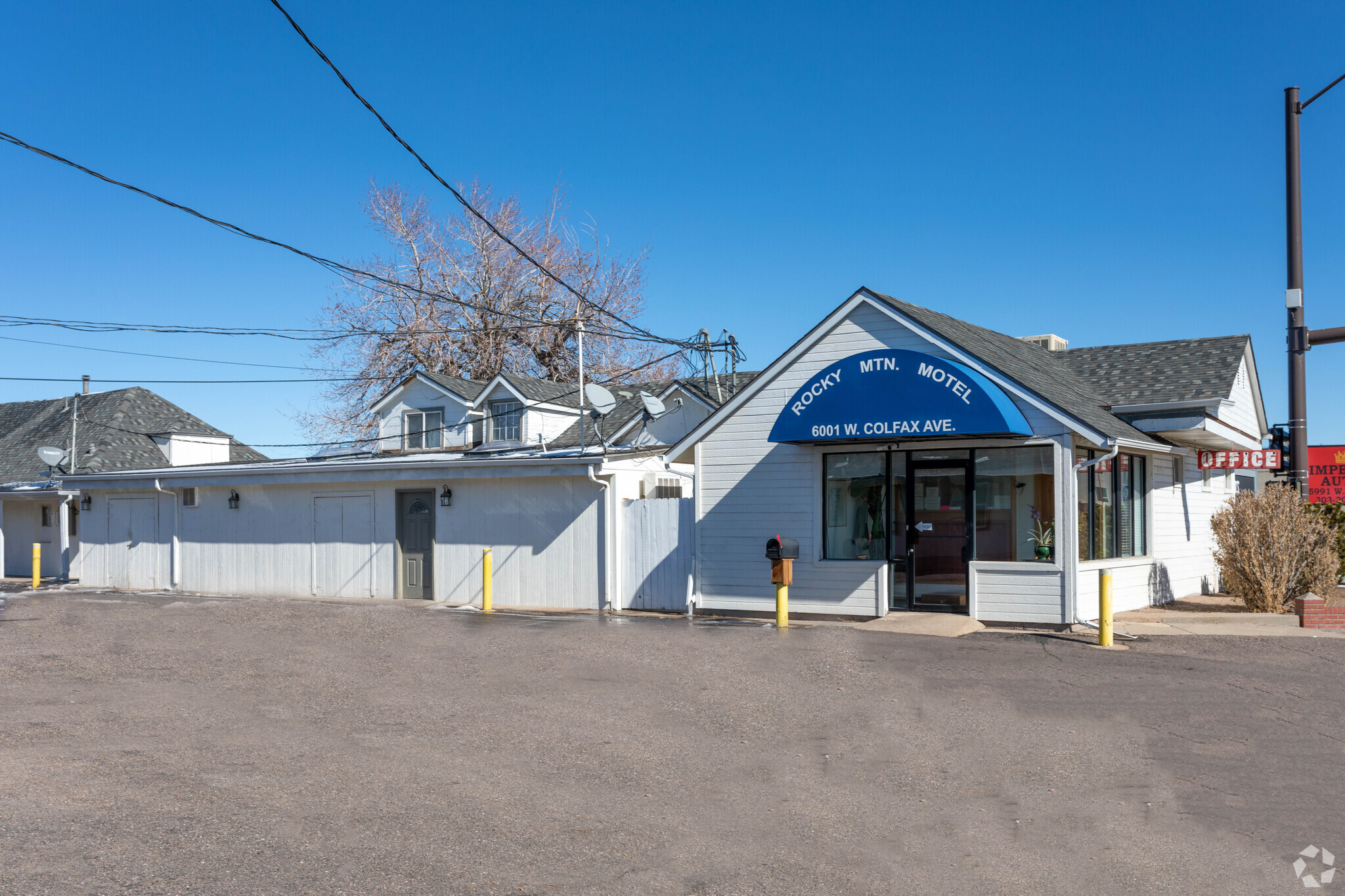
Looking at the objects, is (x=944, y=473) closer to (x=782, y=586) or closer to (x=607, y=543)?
(x=782, y=586)

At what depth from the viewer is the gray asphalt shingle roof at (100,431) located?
3450cm

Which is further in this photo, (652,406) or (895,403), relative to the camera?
(652,406)

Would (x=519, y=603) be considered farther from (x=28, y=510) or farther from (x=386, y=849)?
(x=28, y=510)

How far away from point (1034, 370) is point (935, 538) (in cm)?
385

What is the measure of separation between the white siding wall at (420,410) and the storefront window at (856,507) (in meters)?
14.8

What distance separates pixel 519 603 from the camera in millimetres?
19906

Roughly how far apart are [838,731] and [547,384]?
928 inches

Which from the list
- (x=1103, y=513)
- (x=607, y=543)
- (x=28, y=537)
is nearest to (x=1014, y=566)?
(x=1103, y=513)

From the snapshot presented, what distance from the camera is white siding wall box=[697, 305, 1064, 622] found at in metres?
16.5

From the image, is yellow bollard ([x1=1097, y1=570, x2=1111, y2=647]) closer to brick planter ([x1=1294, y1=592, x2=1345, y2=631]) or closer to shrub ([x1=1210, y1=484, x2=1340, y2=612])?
brick planter ([x1=1294, y1=592, x2=1345, y2=631])

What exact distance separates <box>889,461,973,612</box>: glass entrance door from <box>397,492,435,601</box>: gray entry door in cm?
964

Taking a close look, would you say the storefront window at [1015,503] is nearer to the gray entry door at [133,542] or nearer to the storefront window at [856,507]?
the storefront window at [856,507]

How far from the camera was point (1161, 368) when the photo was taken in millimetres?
19984

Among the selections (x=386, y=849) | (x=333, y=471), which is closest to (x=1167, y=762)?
(x=386, y=849)
